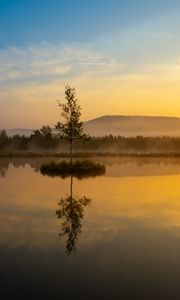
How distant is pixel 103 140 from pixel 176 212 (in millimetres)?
89106

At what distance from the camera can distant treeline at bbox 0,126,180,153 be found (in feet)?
322

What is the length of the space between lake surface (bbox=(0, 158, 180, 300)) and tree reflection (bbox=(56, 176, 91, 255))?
0.03 m

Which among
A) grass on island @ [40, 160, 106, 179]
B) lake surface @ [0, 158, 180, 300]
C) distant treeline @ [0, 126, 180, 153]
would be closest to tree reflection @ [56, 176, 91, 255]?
lake surface @ [0, 158, 180, 300]

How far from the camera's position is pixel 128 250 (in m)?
13.2

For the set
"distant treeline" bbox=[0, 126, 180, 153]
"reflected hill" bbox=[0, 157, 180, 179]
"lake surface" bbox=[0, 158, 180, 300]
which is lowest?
"lake surface" bbox=[0, 158, 180, 300]

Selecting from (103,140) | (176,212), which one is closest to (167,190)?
(176,212)

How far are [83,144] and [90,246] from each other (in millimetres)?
88706

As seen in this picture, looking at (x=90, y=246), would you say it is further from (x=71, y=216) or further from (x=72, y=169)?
(x=72, y=169)

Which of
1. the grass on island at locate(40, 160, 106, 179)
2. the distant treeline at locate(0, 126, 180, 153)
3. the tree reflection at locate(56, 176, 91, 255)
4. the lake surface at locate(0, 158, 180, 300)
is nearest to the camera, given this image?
the lake surface at locate(0, 158, 180, 300)

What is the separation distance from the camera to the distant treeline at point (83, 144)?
322 ft

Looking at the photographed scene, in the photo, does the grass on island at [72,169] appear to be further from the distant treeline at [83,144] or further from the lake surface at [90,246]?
the distant treeline at [83,144]

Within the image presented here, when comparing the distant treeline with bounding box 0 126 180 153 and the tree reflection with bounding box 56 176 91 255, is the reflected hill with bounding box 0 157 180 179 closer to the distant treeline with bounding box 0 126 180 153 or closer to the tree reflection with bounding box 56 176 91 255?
the tree reflection with bounding box 56 176 91 255

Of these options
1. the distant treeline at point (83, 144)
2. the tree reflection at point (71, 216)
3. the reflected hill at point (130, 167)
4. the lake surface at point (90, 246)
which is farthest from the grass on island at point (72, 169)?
the distant treeline at point (83, 144)

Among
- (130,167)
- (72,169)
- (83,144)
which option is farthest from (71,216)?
(83,144)
